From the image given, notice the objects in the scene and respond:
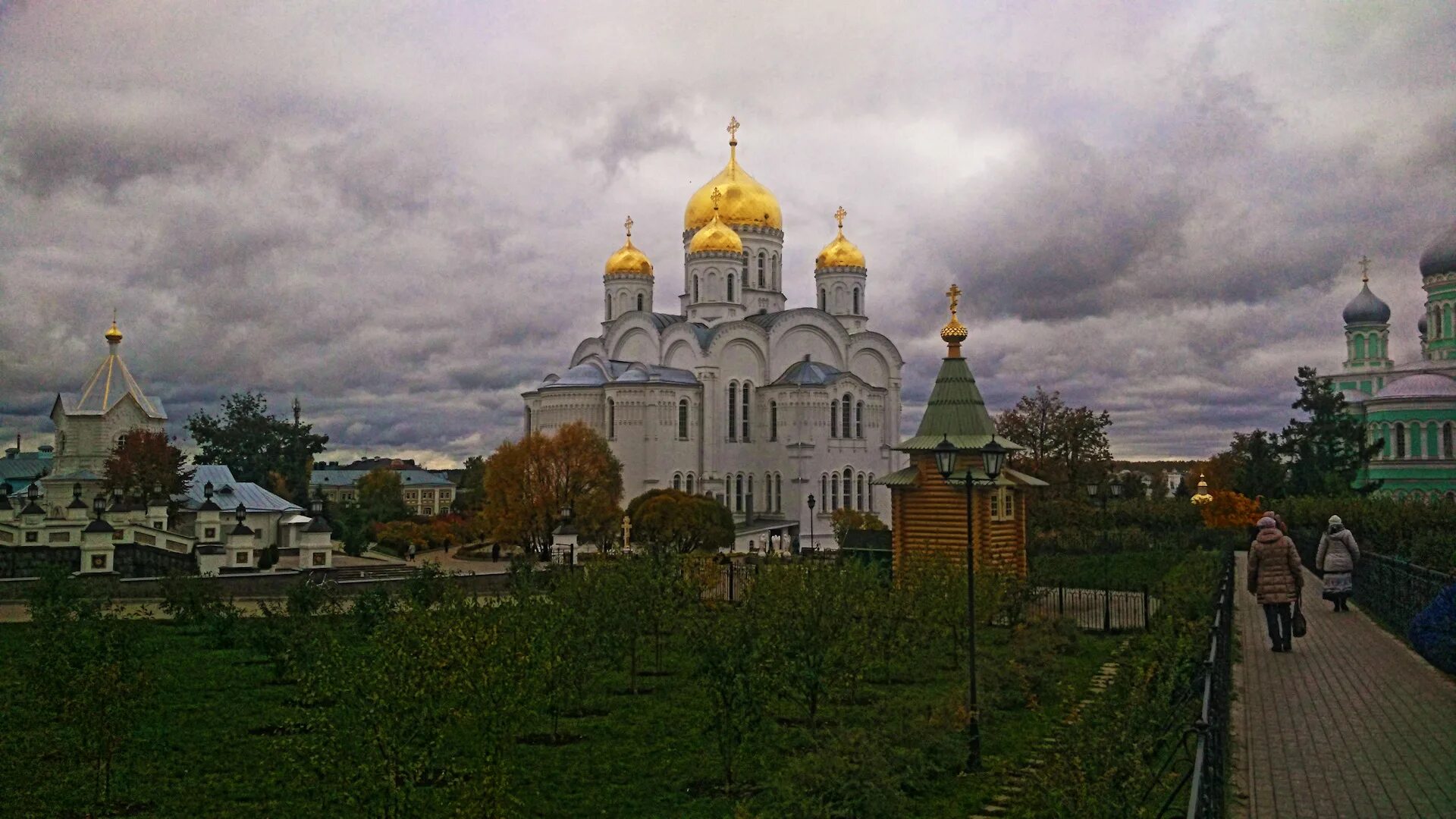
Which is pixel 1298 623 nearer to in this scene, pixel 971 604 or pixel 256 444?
pixel 971 604

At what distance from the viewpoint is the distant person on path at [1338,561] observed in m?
16.3

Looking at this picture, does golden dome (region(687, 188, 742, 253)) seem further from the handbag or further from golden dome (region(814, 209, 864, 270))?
the handbag

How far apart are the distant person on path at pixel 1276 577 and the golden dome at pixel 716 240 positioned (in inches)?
1523

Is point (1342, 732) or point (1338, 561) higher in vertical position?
point (1338, 561)

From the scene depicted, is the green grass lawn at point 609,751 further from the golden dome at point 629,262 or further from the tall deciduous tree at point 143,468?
the golden dome at point 629,262

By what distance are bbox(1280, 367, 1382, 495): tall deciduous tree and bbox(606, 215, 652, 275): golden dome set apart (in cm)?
2834

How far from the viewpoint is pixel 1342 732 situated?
9312 millimetres

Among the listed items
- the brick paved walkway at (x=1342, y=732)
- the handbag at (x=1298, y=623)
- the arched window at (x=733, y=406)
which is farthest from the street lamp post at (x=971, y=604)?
the arched window at (x=733, y=406)

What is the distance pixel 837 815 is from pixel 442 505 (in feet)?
332

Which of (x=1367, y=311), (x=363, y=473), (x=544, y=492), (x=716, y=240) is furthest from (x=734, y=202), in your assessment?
(x=363, y=473)

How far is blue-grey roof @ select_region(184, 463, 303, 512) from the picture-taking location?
38.8 meters

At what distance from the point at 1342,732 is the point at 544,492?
31.8 meters

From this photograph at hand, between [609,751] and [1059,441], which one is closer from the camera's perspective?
[609,751]

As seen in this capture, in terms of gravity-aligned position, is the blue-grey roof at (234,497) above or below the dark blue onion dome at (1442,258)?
below
